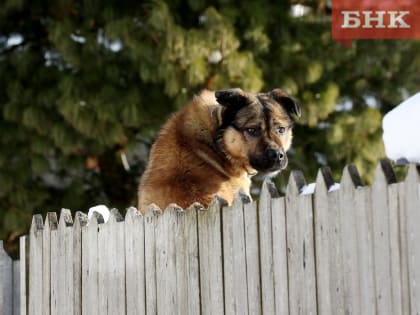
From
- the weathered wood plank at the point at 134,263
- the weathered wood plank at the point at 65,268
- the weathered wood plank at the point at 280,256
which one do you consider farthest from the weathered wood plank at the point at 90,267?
the weathered wood plank at the point at 280,256

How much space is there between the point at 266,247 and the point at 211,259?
1.56ft

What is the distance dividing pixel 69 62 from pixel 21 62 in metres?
0.98

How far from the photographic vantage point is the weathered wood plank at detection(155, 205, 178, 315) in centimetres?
501

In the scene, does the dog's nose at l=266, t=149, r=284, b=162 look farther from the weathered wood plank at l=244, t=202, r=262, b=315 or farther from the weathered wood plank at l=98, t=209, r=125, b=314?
the weathered wood plank at l=244, t=202, r=262, b=315

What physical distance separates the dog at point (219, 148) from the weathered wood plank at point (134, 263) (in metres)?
0.76

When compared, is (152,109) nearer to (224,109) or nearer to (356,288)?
(224,109)

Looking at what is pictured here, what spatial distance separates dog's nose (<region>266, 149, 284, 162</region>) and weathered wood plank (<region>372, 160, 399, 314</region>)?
2.66m

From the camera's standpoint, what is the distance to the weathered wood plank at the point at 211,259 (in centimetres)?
463

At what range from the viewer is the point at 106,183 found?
15.3 m

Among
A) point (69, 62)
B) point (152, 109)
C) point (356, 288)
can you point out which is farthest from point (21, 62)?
point (356, 288)

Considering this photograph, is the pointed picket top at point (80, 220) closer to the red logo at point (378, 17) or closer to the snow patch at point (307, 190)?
the snow patch at point (307, 190)

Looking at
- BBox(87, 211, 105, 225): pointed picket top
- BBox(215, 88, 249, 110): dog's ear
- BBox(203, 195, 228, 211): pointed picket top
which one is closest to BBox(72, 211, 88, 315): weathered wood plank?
BBox(87, 211, 105, 225): pointed picket top

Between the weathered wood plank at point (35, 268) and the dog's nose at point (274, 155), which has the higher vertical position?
the dog's nose at point (274, 155)

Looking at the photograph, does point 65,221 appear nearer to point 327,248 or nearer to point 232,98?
point 232,98
